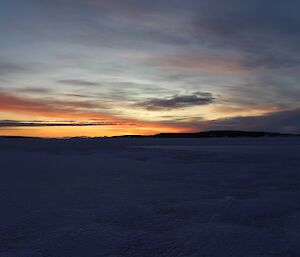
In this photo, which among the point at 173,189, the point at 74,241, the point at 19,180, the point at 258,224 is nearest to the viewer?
the point at 74,241

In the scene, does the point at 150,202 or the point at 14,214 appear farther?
the point at 150,202

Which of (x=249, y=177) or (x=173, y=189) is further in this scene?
(x=249, y=177)

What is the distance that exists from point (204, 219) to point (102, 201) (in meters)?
2.09

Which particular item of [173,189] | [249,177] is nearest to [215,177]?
[249,177]

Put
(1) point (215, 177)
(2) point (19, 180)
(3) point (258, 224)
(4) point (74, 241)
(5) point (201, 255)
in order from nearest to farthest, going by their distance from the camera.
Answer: (5) point (201, 255) → (4) point (74, 241) → (3) point (258, 224) → (2) point (19, 180) → (1) point (215, 177)

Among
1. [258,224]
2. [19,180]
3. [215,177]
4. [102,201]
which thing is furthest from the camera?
[215,177]

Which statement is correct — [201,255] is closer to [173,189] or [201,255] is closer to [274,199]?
[274,199]

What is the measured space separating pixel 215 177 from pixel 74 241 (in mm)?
6354

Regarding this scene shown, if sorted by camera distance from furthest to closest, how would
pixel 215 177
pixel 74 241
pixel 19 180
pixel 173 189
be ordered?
pixel 215 177
pixel 19 180
pixel 173 189
pixel 74 241

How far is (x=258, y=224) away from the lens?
562 cm

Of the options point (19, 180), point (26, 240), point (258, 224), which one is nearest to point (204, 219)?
point (258, 224)

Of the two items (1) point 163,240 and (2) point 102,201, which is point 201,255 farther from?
(2) point 102,201

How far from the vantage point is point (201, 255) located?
423cm

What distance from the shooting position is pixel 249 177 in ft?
34.2
